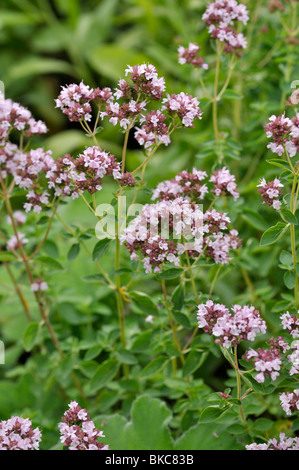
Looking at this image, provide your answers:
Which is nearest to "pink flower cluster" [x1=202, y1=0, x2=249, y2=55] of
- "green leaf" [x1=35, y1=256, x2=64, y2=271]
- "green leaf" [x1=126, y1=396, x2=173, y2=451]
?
"green leaf" [x1=35, y1=256, x2=64, y2=271]

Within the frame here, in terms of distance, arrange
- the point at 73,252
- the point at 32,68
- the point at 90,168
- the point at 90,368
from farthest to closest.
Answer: the point at 32,68 < the point at 90,368 < the point at 73,252 < the point at 90,168

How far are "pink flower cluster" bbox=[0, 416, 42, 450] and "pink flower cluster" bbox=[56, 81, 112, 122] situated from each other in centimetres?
59

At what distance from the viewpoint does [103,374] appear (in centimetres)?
131

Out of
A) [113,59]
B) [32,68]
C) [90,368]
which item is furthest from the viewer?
[32,68]

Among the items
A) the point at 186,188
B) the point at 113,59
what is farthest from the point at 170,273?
the point at 113,59

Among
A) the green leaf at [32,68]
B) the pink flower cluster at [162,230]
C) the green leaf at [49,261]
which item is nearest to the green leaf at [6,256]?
the green leaf at [49,261]

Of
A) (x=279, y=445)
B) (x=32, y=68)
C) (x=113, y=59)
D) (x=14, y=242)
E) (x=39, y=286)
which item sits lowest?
(x=279, y=445)

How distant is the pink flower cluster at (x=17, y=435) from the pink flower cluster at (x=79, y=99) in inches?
23.2

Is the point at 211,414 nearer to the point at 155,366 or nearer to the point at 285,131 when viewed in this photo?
the point at 155,366

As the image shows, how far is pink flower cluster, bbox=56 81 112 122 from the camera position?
1.06 m

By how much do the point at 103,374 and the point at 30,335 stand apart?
0.22 metres

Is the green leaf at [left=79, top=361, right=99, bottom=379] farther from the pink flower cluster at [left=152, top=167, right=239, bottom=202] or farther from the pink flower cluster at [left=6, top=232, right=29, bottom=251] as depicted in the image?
the pink flower cluster at [left=152, top=167, right=239, bottom=202]

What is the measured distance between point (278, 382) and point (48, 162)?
0.66m

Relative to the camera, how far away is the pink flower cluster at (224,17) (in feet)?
4.06
